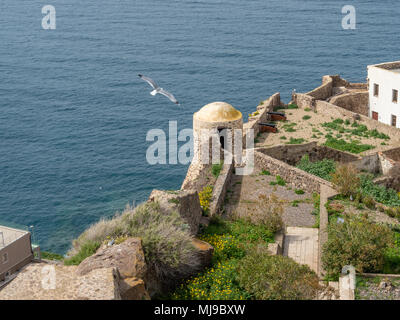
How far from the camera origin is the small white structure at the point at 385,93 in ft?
189

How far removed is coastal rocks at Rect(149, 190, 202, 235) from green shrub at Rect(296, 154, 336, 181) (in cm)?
1465

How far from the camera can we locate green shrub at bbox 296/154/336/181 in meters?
42.1

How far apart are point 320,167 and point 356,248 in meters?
18.5

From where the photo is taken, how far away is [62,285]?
61.3 ft

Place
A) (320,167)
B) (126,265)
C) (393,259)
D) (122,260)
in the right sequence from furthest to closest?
(320,167)
(393,259)
(122,260)
(126,265)

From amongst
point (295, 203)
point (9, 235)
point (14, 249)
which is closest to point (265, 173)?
point (295, 203)

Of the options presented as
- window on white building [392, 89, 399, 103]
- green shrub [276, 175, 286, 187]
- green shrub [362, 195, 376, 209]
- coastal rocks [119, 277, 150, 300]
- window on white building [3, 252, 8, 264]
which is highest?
window on white building [392, 89, 399, 103]

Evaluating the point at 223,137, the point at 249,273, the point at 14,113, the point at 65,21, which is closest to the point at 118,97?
the point at 14,113

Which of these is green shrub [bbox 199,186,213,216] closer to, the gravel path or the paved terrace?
the gravel path

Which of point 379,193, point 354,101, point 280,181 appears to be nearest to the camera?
point 379,193
